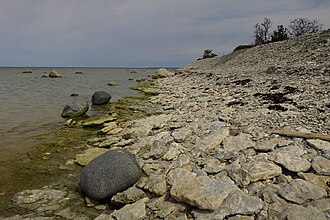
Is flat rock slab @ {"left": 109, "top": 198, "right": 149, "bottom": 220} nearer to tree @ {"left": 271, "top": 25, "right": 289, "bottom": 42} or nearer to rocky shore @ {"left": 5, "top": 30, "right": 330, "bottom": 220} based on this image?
rocky shore @ {"left": 5, "top": 30, "right": 330, "bottom": 220}

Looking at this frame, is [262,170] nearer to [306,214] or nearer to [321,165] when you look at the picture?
[321,165]

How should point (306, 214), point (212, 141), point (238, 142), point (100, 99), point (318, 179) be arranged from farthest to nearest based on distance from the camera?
point (100, 99), point (212, 141), point (238, 142), point (318, 179), point (306, 214)

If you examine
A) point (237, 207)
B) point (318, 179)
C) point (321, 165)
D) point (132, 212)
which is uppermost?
point (321, 165)

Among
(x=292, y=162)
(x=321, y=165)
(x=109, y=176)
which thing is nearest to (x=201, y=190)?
(x=292, y=162)

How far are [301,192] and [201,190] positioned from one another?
1.58m

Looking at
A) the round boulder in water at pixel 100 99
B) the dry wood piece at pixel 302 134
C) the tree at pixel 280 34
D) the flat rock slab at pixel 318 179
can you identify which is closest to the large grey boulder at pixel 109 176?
the flat rock slab at pixel 318 179

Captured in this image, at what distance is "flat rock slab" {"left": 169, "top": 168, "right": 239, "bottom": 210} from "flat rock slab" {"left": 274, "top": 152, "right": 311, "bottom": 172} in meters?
1.09

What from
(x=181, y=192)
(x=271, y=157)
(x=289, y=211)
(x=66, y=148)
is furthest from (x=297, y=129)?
(x=66, y=148)

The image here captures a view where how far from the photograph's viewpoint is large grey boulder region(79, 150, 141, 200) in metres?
5.46

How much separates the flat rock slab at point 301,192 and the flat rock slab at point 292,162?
429 mm

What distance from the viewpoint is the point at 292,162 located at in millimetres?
5031

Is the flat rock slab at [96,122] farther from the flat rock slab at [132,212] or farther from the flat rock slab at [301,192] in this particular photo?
the flat rock slab at [301,192]

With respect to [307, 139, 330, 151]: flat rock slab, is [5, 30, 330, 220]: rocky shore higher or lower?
lower

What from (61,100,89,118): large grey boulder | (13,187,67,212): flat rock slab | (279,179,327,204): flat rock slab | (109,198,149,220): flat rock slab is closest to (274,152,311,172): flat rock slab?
(279,179,327,204): flat rock slab
